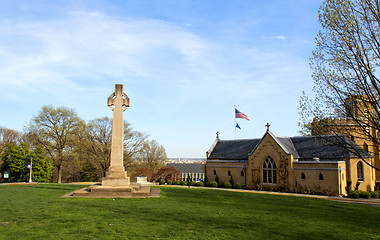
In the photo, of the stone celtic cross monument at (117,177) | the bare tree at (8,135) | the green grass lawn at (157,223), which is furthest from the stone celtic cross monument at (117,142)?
the bare tree at (8,135)

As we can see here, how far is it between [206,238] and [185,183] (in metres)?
32.0

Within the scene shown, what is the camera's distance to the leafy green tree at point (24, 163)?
146ft

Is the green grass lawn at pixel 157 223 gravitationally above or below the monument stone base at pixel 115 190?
below

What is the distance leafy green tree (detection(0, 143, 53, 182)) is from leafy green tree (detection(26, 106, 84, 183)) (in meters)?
1.72

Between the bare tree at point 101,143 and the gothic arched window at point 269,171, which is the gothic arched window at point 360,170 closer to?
the gothic arched window at point 269,171

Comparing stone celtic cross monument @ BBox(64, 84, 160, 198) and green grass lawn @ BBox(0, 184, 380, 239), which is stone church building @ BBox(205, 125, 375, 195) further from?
stone celtic cross monument @ BBox(64, 84, 160, 198)

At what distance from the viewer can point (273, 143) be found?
114ft

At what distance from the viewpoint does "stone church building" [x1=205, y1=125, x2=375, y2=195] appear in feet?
100

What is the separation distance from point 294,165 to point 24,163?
40.5 metres

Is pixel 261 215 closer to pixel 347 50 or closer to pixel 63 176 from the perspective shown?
pixel 347 50

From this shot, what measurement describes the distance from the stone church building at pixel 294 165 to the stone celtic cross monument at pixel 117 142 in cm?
2104

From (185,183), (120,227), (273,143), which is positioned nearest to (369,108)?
(120,227)

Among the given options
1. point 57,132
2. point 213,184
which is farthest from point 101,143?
point 213,184

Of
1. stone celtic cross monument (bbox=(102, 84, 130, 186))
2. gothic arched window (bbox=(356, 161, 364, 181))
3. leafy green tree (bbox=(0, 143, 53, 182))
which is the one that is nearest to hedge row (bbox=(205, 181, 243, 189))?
gothic arched window (bbox=(356, 161, 364, 181))
